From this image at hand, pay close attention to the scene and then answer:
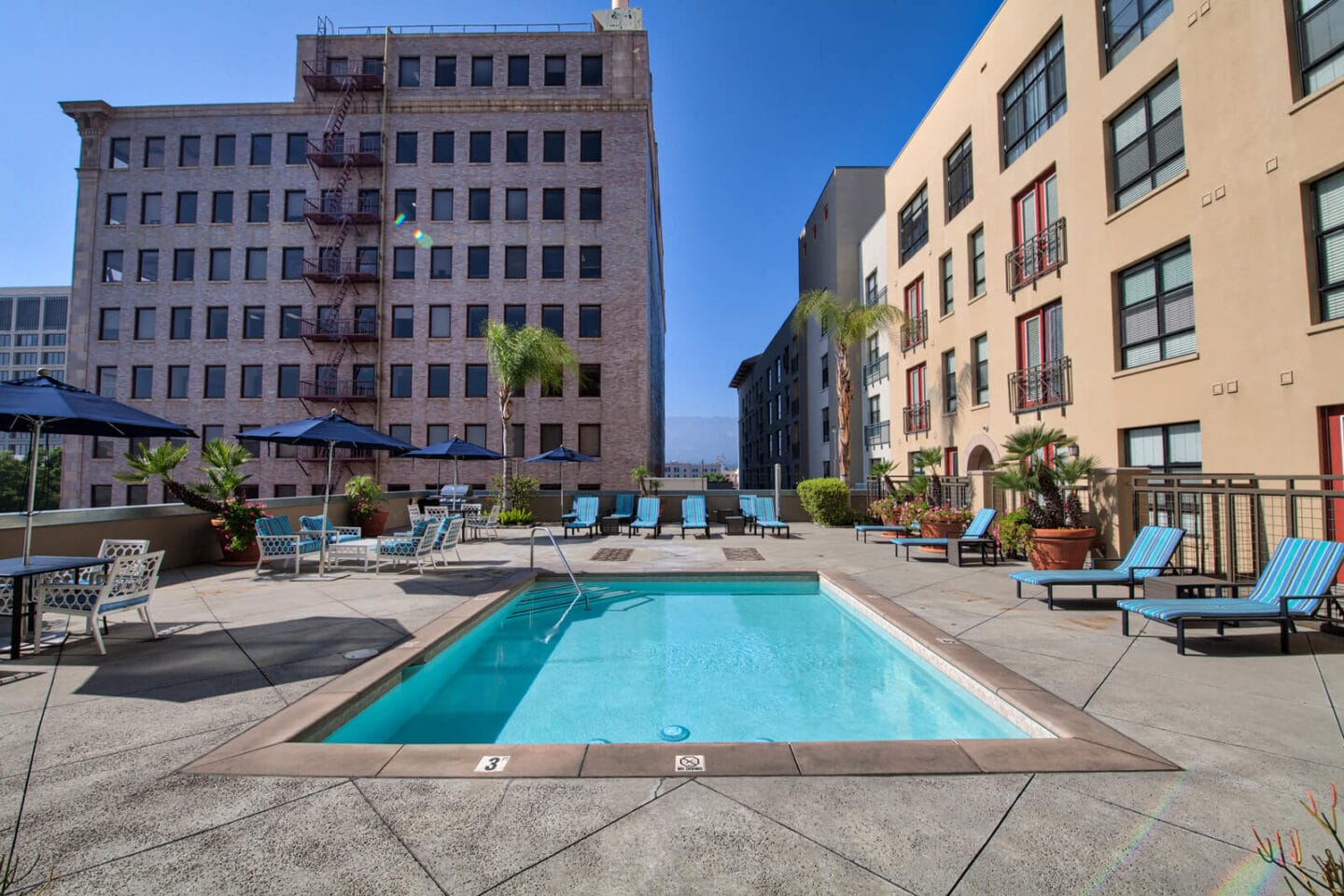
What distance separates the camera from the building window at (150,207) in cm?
3206

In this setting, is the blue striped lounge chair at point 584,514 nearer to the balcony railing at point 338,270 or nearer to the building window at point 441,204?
the balcony railing at point 338,270

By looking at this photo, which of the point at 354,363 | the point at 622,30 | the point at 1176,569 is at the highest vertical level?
the point at 622,30

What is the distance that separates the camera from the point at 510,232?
3108cm

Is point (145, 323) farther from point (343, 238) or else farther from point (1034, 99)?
point (1034, 99)

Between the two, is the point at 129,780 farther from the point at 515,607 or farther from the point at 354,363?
the point at 354,363

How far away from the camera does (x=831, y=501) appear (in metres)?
19.7

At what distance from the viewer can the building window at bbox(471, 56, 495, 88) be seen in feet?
105

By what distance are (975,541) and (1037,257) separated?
727 centimetres

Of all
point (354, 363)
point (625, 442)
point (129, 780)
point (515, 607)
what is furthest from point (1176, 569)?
point (354, 363)

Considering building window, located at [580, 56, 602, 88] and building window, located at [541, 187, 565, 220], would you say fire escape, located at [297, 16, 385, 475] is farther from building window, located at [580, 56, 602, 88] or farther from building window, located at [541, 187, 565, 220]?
building window, located at [580, 56, 602, 88]

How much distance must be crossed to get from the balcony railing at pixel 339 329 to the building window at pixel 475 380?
516 centimetres

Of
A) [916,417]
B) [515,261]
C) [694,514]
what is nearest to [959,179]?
[916,417]

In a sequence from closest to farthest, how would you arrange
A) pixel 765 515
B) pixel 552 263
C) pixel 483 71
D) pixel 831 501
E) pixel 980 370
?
pixel 980 370
pixel 765 515
pixel 831 501
pixel 552 263
pixel 483 71

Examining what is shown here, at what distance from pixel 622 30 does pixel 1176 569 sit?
34.2 meters
